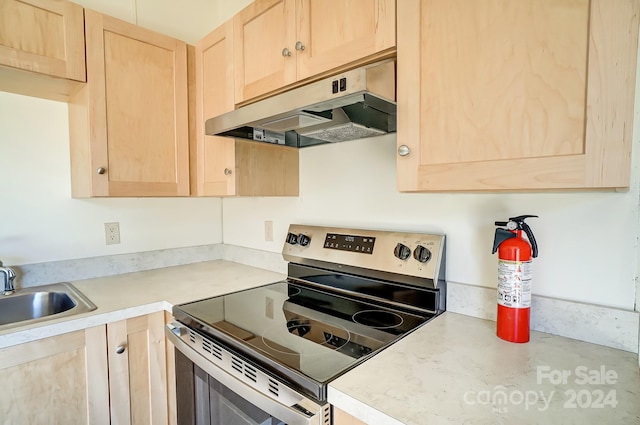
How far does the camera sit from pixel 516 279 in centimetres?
86

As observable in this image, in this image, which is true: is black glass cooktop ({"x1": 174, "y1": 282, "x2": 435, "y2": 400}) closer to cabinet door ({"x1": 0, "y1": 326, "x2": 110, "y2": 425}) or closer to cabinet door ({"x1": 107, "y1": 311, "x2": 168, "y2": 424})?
cabinet door ({"x1": 107, "y1": 311, "x2": 168, "y2": 424})

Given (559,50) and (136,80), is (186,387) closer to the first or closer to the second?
(136,80)

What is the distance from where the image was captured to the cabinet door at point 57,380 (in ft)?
3.26

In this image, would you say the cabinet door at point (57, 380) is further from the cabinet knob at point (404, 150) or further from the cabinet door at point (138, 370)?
the cabinet knob at point (404, 150)

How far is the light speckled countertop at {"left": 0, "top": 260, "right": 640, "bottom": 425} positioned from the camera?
1.94 feet

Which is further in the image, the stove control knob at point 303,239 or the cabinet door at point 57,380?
the stove control knob at point 303,239

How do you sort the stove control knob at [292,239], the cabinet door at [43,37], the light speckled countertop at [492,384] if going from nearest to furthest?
the light speckled countertop at [492,384]
the cabinet door at [43,37]
the stove control knob at [292,239]

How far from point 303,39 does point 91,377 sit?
1.40 m

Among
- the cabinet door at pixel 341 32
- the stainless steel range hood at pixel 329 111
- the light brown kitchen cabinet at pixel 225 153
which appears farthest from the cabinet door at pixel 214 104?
the cabinet door at pixel 341 32

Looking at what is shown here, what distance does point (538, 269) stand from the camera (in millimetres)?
958

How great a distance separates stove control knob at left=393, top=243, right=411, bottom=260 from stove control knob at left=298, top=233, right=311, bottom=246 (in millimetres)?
459

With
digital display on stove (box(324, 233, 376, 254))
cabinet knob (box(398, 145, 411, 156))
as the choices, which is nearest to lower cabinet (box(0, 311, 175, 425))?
digital display on stove (box(324, 233, 376, 254))

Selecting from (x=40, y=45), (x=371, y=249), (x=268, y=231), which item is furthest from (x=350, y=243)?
(x=40, y=45)

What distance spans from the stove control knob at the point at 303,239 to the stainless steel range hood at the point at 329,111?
1.48 ft
